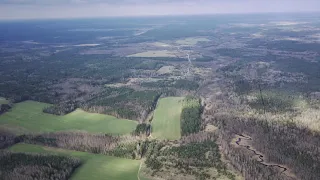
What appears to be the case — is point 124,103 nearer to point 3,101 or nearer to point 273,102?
point 3,101

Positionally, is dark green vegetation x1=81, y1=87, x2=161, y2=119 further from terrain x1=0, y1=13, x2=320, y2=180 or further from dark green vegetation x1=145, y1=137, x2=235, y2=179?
dark green vegetation x1=145, y1=137, x2=235, y2=179

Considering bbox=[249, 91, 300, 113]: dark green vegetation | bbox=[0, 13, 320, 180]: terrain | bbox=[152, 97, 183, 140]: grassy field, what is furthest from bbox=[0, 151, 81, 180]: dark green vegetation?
bbox=[249, 91, 300, 113]: dark green vegetation

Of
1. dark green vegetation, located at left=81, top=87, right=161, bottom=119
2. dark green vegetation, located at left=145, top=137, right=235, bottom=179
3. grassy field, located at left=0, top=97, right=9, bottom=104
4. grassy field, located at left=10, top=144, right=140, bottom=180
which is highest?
dark green vegetation, located at left=81, top=87, right=161, bottom=119

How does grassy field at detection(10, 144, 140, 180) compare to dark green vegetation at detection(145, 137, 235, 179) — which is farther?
grassy field at detection(10, 144, 140, 180)

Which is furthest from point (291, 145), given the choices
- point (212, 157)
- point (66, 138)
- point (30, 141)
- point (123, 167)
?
point (30, 141)

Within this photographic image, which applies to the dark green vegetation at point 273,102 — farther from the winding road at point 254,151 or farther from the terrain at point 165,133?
the winding road at point 254,151

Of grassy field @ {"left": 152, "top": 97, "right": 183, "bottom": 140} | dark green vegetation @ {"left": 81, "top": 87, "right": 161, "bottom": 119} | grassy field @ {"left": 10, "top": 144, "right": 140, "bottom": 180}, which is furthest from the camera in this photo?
dark green vegetation @ {"left": 81, "top": 87, "right": 161, "bottom": 119}

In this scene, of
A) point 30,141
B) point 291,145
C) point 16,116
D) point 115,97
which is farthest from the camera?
point 115,97

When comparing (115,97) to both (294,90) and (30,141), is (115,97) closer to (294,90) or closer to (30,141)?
(30,141)
